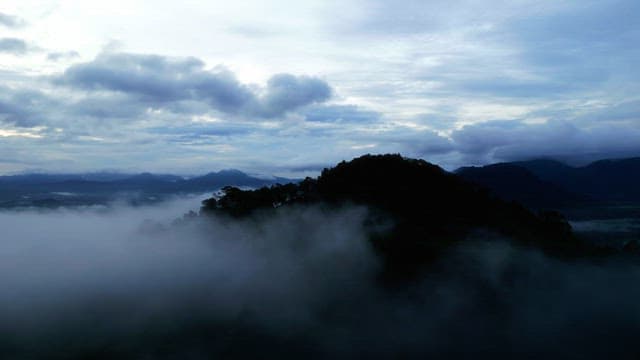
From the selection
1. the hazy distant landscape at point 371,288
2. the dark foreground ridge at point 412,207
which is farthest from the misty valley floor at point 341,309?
the dark foreground ridge at point 412,207

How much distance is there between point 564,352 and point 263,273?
8826cm

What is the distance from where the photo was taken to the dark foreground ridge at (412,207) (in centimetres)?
16025

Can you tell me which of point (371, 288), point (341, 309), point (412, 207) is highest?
point (412, 207)

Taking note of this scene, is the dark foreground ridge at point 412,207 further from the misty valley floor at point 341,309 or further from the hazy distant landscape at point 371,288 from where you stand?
the misty valley floor at point 341,309

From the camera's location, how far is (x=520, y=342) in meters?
109

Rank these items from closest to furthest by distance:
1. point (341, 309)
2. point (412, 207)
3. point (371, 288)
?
point (341, 309) → point (371, 288) → point (412, 207)

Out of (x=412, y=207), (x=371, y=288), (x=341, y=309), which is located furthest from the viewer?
(x=412, y=207)

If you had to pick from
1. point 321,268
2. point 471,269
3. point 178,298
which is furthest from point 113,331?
point 471,269

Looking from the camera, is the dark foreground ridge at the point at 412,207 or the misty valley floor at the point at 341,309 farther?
the dark foreground ridge at the point at 412,207

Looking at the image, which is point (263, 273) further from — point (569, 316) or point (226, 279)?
point (569, 316)

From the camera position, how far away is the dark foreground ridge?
160250 millimetres

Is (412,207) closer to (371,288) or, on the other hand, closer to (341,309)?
(371,288)

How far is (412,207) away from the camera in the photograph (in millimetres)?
166375

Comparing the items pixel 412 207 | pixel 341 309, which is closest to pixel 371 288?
pixel 341 309
